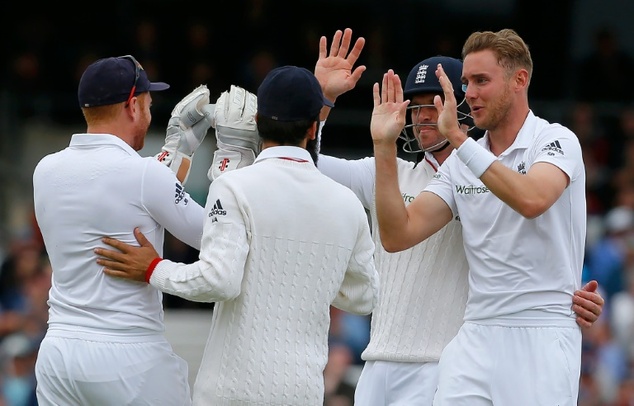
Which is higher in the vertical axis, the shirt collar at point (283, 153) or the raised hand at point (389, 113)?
the raised hand at point (389, 113)

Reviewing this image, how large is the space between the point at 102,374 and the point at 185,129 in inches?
47.6

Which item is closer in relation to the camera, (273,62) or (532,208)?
(532,208)

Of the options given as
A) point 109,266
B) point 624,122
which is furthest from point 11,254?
point 109,266

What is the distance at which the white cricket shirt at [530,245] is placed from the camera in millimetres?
4938

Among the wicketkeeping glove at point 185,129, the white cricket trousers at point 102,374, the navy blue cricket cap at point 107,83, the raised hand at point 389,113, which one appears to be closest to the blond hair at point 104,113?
the navy blue cricket cap at point 107,83

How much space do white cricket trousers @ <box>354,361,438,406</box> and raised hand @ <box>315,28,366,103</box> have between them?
1.20 meters

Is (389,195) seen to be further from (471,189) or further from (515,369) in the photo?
(515,369)

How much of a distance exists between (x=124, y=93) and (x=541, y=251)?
1.73 metres

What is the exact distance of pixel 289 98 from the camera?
4.65 metres

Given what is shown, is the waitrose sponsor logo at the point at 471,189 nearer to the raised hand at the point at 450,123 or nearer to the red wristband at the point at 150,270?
the raised hand at the point at 450,123

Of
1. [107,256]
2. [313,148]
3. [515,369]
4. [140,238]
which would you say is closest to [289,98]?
[313,148]

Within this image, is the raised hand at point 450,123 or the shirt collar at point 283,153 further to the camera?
the raised hand at point 450,123

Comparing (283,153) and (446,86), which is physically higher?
(446,86)

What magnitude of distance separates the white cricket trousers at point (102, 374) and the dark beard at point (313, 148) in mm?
956
